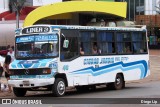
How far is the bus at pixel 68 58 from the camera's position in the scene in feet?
57.2

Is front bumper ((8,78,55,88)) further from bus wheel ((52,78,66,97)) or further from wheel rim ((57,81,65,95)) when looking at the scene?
wheel rim ((57,81,65,95))

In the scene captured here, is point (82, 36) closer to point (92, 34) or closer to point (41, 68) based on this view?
point (92, 34)

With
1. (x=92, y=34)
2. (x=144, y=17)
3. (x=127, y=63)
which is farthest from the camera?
(x=144, y=17)

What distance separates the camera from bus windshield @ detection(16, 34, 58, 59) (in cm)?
1766

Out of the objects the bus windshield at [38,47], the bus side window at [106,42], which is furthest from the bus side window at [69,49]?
the bus side window at [106,42]

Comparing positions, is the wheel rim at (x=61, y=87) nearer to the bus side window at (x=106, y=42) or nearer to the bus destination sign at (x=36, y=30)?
the bus destination sign at (x=36, y=30)

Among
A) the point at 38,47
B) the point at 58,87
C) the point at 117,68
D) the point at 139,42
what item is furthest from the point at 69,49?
the point at 139,42

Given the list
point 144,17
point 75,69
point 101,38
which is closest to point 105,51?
point 101,38

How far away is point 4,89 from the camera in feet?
67.4

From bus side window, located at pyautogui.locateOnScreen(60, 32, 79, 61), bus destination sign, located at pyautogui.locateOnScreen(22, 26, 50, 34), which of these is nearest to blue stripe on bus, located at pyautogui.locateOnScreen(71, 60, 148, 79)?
bus side window, located at pyautogui.locateOnScreen(60, 32, 79, 61)

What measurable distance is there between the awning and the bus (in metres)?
5.67

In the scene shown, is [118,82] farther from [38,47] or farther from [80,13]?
[80,13]

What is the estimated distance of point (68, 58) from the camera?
18203mm

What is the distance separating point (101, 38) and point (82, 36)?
1.37 metres
